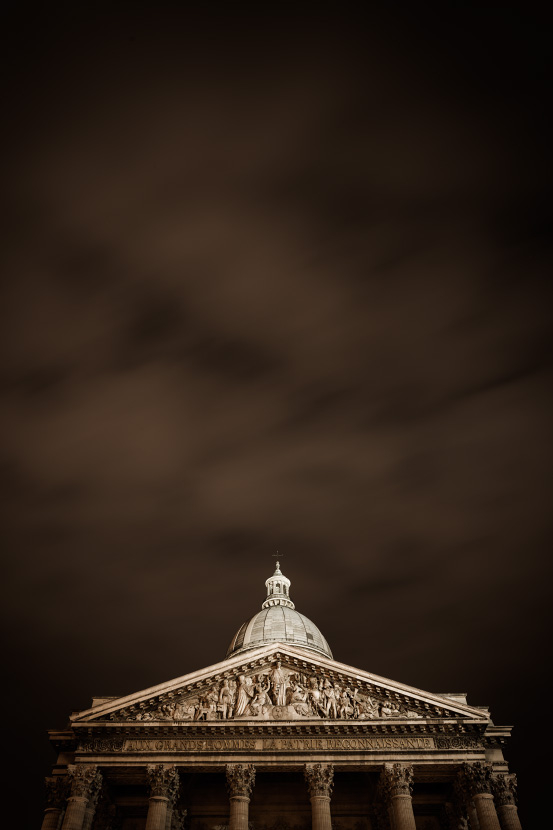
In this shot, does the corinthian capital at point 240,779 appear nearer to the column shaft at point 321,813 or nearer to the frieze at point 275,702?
the frieze at point 275,702

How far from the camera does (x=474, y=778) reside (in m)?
28.8

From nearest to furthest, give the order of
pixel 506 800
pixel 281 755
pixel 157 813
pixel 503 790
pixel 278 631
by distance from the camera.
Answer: pixel 157 813
pixel 506 800
pixel 503 790
pixel 281 755
pixel 278 631

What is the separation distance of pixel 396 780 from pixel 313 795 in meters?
3.53

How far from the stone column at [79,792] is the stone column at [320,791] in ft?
29.9

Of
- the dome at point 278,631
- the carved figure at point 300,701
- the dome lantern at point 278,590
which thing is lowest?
the carved figure at point 300,701

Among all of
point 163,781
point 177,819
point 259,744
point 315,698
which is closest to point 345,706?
point 315,698

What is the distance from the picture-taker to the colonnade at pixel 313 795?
28.0 meters

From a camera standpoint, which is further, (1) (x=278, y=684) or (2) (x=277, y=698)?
(1) (x=278, y=684)

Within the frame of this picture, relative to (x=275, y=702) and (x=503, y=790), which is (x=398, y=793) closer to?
(x=503, y=790)

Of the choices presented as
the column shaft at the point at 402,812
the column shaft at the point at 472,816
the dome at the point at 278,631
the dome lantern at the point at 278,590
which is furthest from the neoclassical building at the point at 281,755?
the dome lantern at the point at 278,590

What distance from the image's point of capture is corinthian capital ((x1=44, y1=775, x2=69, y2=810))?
29.1 m

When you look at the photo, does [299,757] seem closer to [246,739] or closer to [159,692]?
[246,739]

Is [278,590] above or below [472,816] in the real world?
above

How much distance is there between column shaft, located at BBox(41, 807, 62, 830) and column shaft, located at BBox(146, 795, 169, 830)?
12.9 ft
